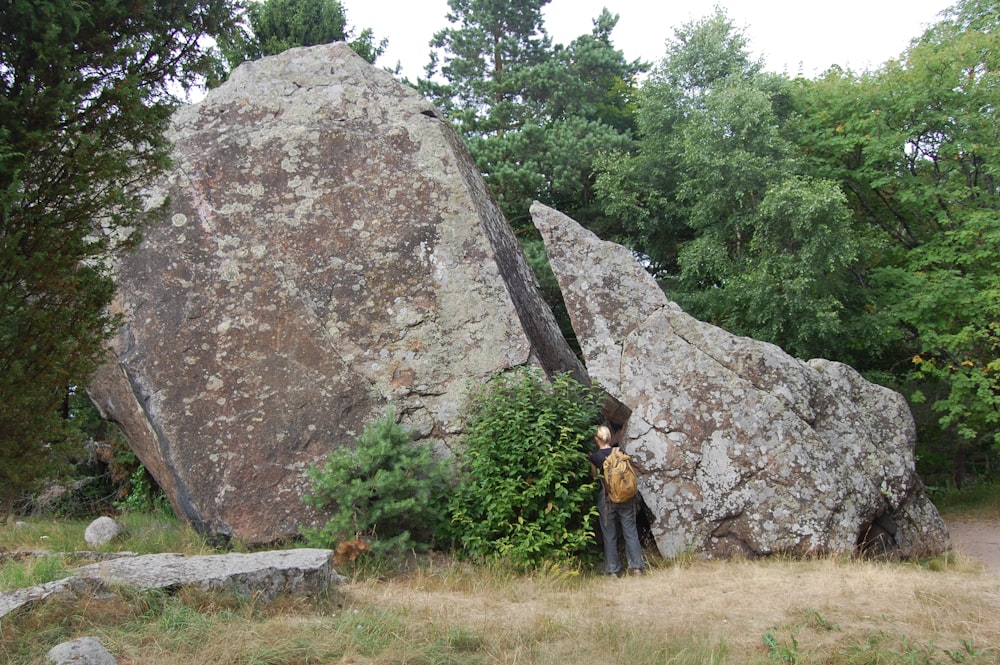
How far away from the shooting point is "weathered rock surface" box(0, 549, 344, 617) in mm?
4633

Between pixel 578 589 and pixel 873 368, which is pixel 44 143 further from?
pixel 873 368

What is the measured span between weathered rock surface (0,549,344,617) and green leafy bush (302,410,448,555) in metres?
1.51

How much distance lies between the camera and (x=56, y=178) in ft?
14.4

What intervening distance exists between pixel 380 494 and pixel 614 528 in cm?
230

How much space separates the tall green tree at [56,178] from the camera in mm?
4156

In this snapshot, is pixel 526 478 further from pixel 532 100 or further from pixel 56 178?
pixel 532 100

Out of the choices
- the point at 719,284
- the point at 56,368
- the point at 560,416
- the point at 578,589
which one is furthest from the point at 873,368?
the point at 56,368

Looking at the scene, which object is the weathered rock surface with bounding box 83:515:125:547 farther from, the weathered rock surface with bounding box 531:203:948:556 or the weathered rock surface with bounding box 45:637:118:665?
the weathered rock surface with bounding box 531:203:948:556

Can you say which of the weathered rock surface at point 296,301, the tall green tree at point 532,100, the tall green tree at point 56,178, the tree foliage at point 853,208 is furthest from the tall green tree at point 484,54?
the tall green tree at point 56,178

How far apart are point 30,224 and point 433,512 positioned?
4356 millimetres

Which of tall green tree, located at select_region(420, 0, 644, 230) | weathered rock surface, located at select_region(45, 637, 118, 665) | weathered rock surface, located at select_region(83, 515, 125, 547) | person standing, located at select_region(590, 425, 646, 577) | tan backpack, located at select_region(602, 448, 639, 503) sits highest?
tall green tree, located at select_region(420, 0, 644, 230)

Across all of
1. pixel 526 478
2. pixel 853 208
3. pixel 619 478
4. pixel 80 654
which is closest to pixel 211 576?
pixel 80 654

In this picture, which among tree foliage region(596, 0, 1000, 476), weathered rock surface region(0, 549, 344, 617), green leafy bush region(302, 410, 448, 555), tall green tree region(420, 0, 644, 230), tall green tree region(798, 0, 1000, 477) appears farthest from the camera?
tall green tree region(420, 0, 644, 230)

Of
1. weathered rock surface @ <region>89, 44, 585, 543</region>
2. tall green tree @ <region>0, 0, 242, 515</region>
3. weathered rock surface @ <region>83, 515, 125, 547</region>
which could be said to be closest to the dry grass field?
tall green tree @ <region>0, 0, 242, 515</region>
